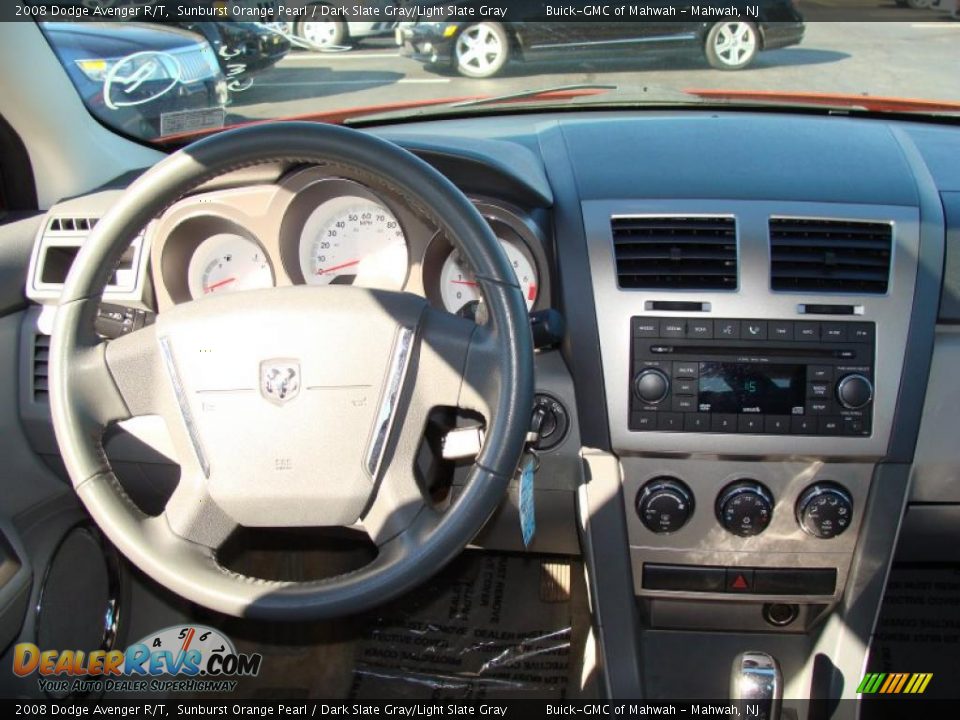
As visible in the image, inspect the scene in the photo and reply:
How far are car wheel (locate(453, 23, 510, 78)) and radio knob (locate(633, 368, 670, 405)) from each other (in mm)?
1134

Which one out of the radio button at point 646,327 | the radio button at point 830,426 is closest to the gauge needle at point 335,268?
the radio button at point 646,327

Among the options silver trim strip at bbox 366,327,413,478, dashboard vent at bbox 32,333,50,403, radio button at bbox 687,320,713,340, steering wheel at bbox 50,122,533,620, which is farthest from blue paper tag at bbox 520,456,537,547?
dashboard vent at bbox 32,333,50,403

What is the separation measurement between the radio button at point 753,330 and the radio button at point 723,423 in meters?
0.18

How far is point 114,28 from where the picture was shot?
2.59 m

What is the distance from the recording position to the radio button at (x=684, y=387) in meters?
2.06

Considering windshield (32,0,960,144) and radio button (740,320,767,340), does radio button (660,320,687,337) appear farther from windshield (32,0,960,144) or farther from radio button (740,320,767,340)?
windshield (32,0,960,144)

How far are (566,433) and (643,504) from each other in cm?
24

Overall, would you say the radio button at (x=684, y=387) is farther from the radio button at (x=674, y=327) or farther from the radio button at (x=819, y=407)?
the radio button at (x=819, y=407)

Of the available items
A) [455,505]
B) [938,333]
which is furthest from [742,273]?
[455,505]

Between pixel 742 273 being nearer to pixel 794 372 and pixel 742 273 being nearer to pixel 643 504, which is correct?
pixel 794 372

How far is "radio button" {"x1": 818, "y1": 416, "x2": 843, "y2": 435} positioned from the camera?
2.06 m

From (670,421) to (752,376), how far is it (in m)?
0.21

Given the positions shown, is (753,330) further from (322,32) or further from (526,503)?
(322,32)

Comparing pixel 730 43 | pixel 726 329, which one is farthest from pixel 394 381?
pixel 730 43
